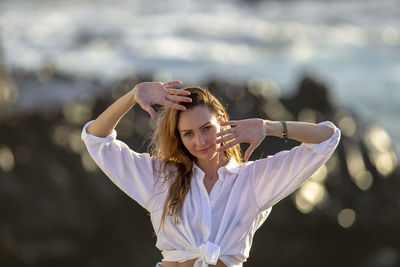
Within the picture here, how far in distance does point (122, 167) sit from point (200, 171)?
408mm

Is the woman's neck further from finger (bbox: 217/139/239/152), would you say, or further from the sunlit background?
the sunlit background

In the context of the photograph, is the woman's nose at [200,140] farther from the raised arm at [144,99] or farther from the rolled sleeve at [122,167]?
the rolled sleeve at [122,167]

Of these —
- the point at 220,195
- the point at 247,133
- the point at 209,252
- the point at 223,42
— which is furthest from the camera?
the point at 223,42

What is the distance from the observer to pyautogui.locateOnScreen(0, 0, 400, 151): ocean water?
66.7 ft

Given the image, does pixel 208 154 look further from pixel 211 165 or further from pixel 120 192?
pixel 120 192

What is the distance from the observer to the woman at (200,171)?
468 cm

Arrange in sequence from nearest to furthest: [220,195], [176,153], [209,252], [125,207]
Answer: [209,252] < [220,195] < [176,153] < [125,207]

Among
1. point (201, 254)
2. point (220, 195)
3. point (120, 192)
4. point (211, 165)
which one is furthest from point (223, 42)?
point (201, 254)

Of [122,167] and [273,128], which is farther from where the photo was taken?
[122,167]

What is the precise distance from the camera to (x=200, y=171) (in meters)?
4.92

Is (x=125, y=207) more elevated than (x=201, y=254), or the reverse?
(x=201, y=254)

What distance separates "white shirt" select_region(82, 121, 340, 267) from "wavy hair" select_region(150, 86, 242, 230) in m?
0.04

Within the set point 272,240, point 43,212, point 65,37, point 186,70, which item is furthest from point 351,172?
point 65,37

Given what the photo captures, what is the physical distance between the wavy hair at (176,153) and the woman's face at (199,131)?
0.03m
